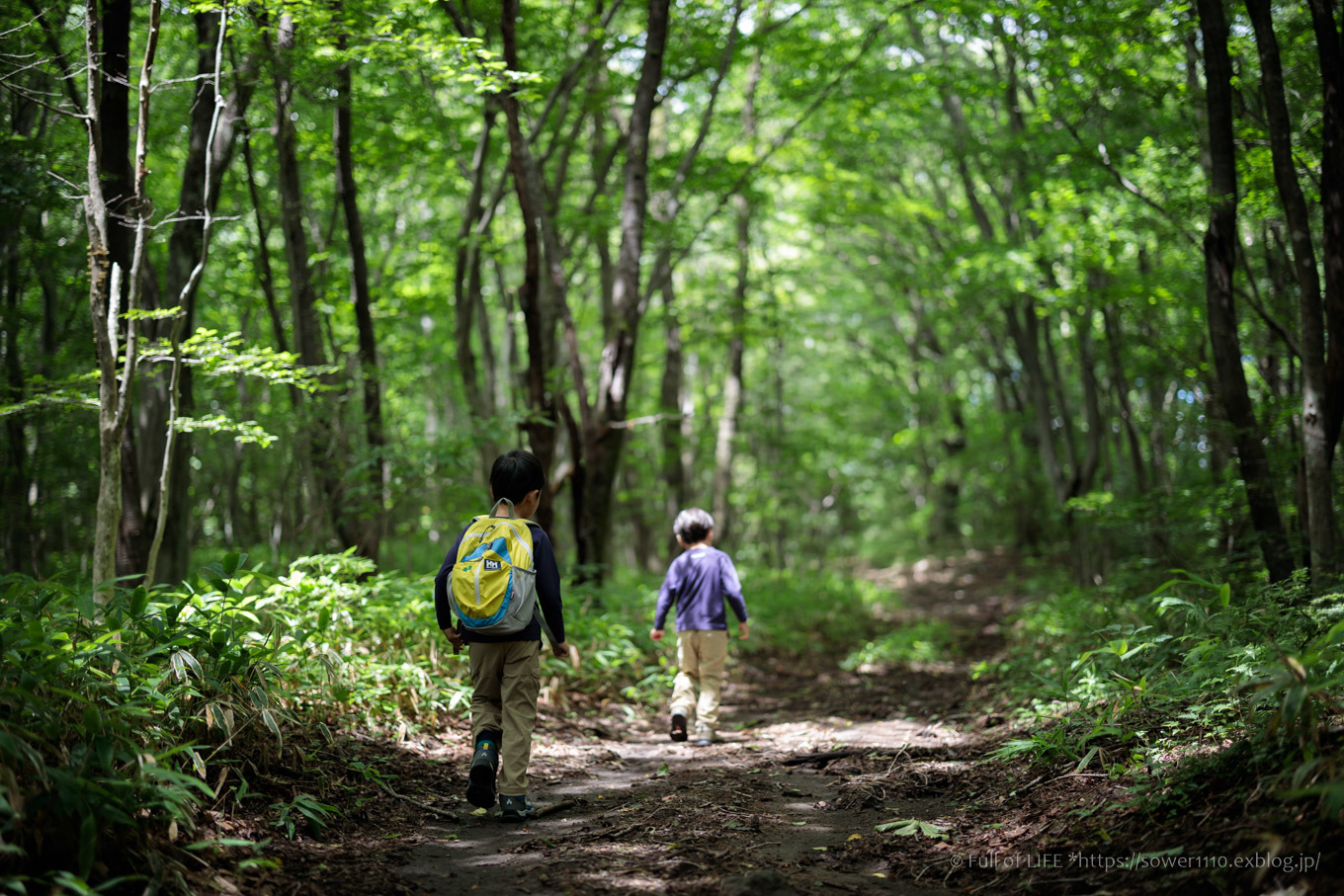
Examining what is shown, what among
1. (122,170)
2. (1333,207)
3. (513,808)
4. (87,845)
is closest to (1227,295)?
(1333,207)

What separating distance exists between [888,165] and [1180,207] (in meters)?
10.3

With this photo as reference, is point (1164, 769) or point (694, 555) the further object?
point (694, 555)

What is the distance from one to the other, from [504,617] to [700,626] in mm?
2607

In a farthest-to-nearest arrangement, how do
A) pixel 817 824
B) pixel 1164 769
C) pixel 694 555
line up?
pixel 694 555 < pixel 817 824 < pixel 1164 769

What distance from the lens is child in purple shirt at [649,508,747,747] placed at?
6438 mm

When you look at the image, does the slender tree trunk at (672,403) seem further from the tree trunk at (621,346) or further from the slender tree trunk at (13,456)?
the slender tree trunk at (13,456)

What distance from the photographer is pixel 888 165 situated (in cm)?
1764

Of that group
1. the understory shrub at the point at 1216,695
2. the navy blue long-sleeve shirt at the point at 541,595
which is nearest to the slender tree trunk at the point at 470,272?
the navy blue long-sleeve shirt at the point at 541,595

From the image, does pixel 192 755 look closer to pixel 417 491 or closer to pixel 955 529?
pixel 417 491

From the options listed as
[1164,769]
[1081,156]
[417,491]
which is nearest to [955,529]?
[1081,156]

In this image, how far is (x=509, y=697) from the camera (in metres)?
4.36

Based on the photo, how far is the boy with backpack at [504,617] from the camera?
4211 mm

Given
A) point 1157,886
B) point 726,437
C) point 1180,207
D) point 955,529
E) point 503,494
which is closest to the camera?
point 1157,886

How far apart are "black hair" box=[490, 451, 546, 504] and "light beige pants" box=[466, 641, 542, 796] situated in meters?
0.81
